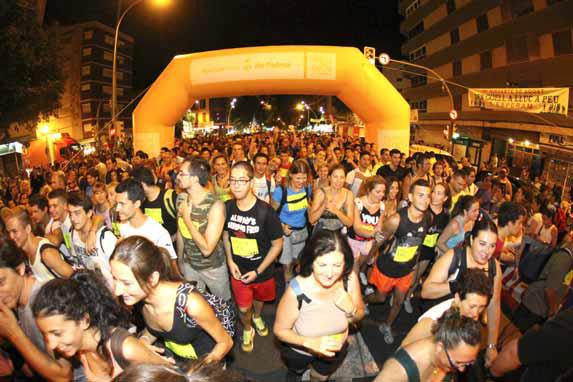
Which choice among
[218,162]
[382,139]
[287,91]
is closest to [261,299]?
[218,162]

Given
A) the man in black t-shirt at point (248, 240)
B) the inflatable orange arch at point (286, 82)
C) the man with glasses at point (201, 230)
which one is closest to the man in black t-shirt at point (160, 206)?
the man with glasses at point (201, 230)

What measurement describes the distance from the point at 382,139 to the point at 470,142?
919 inches

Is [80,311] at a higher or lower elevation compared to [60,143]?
lower

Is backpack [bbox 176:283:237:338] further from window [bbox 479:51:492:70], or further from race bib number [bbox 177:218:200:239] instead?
window [bbox 479:51:492:70]

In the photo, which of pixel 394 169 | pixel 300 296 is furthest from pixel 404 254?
pixel 394 169

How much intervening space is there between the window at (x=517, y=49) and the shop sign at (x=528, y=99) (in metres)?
14.6

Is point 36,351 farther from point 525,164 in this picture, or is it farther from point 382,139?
point 525,164

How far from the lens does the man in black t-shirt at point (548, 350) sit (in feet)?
6.17

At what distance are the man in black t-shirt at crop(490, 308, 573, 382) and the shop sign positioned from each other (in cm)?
978

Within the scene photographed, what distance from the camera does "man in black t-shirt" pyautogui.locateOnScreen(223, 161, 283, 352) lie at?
3719 mm

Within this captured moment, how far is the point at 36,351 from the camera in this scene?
2199mm

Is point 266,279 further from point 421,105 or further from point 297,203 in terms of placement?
point 421,105

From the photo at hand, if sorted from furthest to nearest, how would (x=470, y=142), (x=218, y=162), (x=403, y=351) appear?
(x=470, y=142)
(x=218, y=162)
(x=403, y=351)

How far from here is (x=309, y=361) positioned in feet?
9.42
